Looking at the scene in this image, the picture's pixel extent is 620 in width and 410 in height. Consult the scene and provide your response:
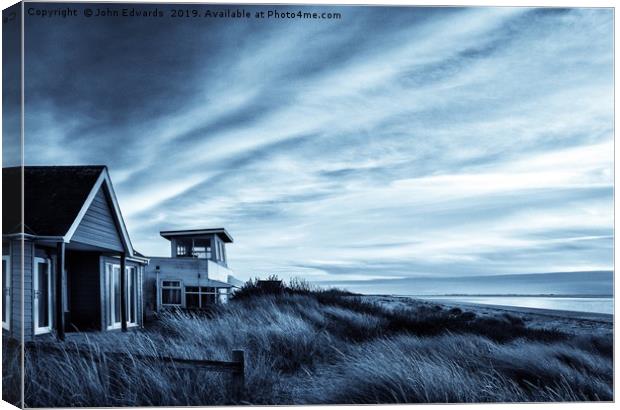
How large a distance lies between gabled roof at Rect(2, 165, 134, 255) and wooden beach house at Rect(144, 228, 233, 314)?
0.78 metres

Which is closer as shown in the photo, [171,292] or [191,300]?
[191,300]

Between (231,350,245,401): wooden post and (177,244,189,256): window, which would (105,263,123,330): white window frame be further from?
(231,350,245,401): wooden post

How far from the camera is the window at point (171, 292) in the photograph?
36.7 ft

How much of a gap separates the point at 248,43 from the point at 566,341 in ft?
18.4

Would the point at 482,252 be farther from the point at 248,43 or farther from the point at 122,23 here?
the point at 122,23

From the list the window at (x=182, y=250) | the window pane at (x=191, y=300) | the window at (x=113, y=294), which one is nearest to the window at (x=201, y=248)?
the window at (x=182, y=250)

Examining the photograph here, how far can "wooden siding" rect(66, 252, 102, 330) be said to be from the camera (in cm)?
1269

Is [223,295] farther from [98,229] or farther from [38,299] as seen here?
[98,229]

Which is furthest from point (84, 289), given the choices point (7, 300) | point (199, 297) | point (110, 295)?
point (7, 300)

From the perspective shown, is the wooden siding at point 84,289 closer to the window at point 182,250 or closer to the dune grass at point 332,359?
the dune grass at point 332,359

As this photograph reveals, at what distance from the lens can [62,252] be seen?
35.8 feet

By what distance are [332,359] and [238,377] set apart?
1599 millimetres

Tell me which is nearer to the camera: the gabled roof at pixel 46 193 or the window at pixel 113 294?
the gabled roof at pixel 46 193

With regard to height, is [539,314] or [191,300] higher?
[191,300]
